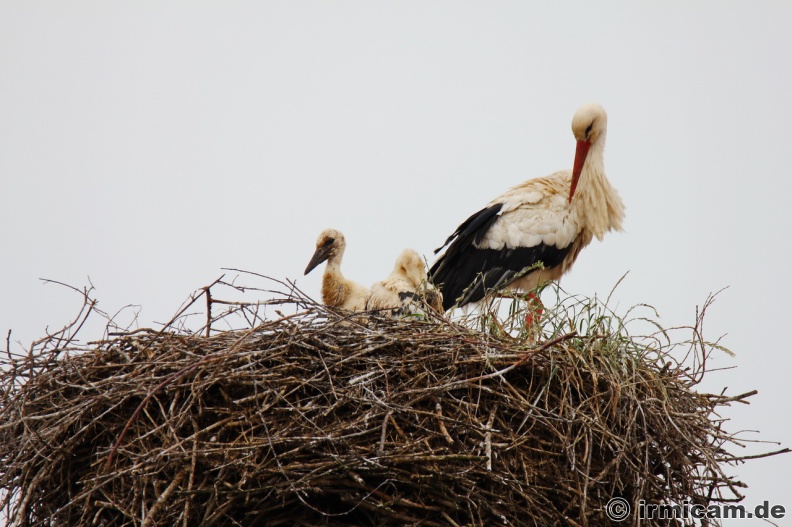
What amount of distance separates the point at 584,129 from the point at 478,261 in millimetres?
1032

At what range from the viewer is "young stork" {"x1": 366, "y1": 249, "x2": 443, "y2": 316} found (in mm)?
5297

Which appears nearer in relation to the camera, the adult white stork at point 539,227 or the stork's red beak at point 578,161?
the adult white stork at point 539,227

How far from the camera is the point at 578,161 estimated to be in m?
6.32

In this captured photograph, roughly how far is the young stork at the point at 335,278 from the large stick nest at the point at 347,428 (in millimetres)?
1552

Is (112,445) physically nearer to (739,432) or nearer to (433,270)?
(739,432)

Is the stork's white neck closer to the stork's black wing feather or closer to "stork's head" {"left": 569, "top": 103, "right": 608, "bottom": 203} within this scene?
"stork's head" {"left": 569, "top": 103, "right": 608, "bottom": 203}

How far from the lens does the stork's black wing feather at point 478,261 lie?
20.1 ft

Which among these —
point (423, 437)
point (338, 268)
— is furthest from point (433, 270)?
point (423, 437)

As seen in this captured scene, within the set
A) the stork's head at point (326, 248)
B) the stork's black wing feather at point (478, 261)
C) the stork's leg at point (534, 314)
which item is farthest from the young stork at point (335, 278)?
the stork's leg at point (534, 314)

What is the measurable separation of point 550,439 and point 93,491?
1.59 m

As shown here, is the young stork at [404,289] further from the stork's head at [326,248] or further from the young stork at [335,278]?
the stork's head at [326,248]

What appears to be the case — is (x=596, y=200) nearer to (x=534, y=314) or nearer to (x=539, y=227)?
(x=539, y=227)

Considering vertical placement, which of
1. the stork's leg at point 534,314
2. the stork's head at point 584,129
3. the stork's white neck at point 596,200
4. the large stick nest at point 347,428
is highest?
the stork's head at point 584,129

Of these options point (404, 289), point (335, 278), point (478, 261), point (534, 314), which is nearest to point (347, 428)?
point (534, 314)
